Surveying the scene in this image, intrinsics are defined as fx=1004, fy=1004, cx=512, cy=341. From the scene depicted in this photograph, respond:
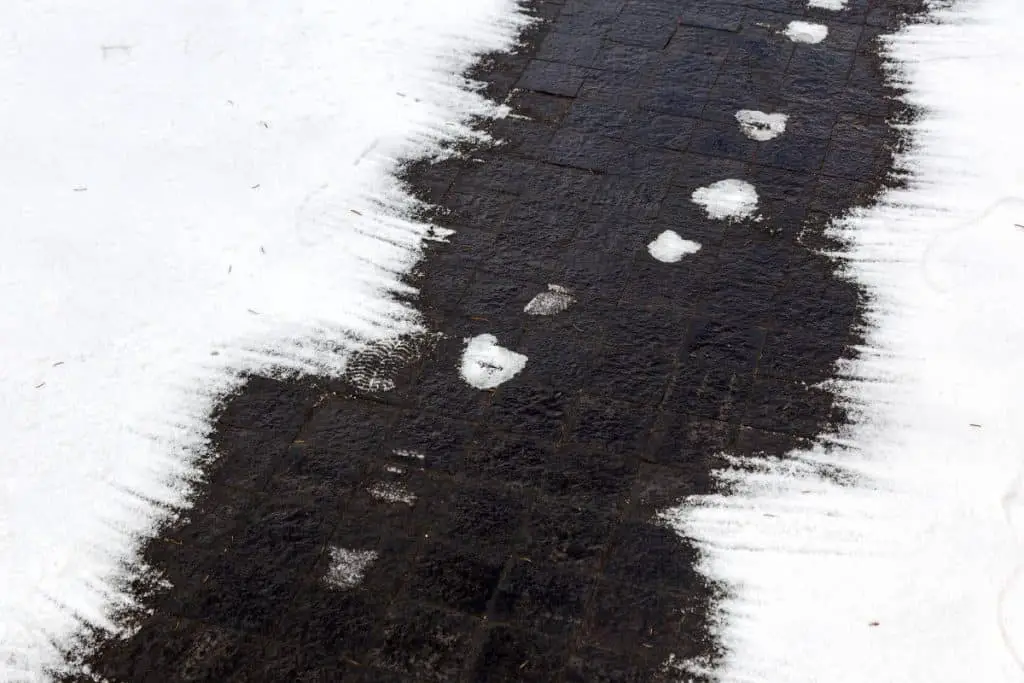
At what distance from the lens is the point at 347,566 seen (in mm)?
3021

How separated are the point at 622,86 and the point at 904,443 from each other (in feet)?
7.06

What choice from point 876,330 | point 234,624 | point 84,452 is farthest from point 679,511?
point 84,452

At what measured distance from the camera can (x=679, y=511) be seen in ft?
10.3

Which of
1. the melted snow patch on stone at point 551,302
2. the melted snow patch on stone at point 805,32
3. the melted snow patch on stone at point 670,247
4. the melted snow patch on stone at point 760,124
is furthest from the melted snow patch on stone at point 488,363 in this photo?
the melted snow patch on stone at point 805,32

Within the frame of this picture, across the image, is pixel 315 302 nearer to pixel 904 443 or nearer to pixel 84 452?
pixel 84 452

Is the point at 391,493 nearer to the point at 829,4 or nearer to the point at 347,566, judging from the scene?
the point at 347,566

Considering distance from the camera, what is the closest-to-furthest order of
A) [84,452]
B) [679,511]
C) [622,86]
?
[679,511], [84,452], [622,86]

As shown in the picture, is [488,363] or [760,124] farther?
[760,124]

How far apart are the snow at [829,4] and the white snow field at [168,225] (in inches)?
58.7

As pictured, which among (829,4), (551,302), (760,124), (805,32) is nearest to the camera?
(551,302)

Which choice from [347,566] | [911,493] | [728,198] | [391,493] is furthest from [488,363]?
[911,493]

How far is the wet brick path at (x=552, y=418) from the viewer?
2.88m

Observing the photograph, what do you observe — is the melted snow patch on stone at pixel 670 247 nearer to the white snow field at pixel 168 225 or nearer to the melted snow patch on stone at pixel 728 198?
Result: the melted snow patch on stone at pixel 728 198

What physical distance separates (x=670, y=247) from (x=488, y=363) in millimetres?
906
